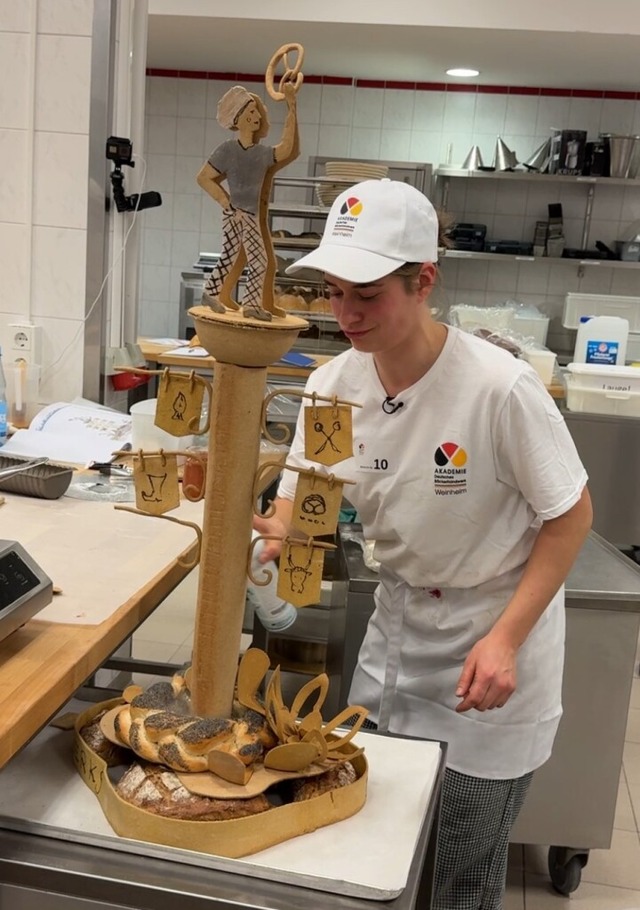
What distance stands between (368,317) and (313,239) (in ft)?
10.3

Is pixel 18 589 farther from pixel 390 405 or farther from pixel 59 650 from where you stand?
pixel 390 405

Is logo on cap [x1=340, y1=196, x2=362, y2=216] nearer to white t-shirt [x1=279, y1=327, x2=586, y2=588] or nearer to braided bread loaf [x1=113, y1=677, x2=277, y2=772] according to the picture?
white t-shirt [x1=279, y1=327, x2=586, y2=588]

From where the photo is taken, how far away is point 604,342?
436cm

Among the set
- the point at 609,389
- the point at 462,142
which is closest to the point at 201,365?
the point at 609,389

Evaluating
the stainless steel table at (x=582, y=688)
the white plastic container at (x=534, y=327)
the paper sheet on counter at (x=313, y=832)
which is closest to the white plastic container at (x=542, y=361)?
the white plastic container at (x=534, y=327)

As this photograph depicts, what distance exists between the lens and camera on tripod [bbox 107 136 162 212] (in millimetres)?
2465

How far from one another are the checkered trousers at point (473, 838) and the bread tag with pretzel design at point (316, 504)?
771 millimetres

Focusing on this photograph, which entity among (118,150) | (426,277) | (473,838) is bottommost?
(473,838)

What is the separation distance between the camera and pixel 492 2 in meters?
4.73

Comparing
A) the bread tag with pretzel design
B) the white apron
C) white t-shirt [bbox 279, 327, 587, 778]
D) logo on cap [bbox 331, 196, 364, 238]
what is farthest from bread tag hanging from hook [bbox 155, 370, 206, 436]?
the white apron

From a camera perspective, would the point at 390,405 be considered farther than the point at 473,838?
No

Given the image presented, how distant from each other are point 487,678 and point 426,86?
6211 millimetres

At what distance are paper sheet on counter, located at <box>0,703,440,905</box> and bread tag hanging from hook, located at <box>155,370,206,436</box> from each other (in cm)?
43

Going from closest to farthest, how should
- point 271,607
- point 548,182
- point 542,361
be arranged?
1. point 271,607
2. point 542,361
3. point 548,182
